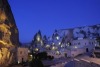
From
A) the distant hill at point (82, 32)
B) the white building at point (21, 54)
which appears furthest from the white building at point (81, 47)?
the white building at point (21, 54)

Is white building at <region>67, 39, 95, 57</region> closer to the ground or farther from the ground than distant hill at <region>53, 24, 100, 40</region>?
closer to the ground

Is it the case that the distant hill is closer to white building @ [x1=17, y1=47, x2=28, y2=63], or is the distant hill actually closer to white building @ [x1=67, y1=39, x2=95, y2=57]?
white building @ [x1=67, y1=39, x2=95, y2=57]

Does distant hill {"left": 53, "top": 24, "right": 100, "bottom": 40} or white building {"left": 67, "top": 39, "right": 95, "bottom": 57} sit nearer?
white building {"left": 67, "top": 39, "right": 95, "bottom": 57}

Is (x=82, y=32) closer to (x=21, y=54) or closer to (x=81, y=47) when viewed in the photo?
(x=81, y=47)

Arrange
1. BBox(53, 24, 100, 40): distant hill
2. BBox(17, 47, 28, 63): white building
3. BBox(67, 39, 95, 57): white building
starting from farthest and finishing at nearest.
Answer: BBox(53, 24, 100, 40): distant hill → BBox(67, 39, 95, 57): white building → BBox(17, 47, 28, 63): white building

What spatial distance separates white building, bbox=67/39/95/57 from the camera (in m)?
49.5

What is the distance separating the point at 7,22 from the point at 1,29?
243cm

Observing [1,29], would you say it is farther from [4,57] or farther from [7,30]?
[4,57]

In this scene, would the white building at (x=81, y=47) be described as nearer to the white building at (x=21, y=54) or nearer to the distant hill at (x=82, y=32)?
the distant hill at (x=82, y=32)

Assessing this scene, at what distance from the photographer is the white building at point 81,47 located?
49.5 meters

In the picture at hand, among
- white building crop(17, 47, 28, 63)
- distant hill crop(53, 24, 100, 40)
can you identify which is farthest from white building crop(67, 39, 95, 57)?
white building crop(17, 47, 28, 63)

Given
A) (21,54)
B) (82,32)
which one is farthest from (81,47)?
(82,32)

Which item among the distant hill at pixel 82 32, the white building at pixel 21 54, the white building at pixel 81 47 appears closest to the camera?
the white building at pixel 21 54

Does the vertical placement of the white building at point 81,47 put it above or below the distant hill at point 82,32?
below
